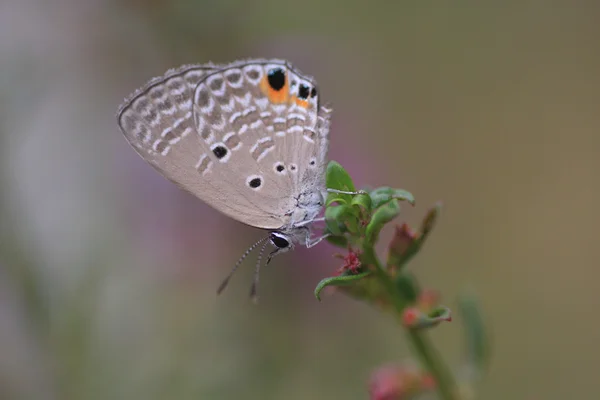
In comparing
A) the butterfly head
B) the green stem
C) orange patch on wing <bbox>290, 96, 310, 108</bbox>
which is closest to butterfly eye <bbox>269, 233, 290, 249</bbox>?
the butterfly head

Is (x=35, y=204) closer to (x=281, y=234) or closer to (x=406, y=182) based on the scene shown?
(x=281, y=234)

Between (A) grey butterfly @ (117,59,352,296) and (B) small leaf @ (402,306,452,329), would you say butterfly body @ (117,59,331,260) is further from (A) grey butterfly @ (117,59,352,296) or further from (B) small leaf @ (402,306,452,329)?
(B) small leaf @ (402,306,452,329)

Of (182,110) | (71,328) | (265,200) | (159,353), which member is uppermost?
(182,110)

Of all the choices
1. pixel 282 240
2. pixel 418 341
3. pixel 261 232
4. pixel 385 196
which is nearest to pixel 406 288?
pixel 418 341

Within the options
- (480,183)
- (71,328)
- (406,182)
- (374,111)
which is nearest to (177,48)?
(71,328)

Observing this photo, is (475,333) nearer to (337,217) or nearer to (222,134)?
(337,217)

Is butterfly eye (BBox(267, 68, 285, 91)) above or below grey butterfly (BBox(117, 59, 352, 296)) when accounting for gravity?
above
